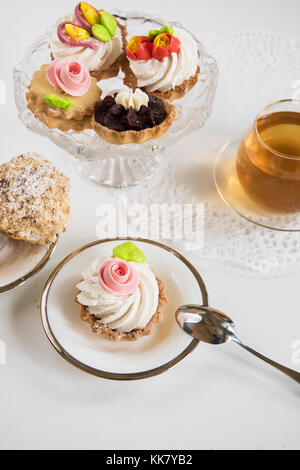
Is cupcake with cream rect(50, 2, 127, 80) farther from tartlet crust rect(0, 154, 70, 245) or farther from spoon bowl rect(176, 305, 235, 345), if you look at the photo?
spoon bowl rect(176, 305, 235, 345)

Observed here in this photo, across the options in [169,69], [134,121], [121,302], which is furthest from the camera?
[169,69]

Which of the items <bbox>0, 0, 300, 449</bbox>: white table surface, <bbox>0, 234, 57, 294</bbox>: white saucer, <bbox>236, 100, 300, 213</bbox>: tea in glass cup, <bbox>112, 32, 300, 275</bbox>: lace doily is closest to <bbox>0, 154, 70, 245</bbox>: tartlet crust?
<bbox>0, 234, 57, 294</bbox>: white saucer

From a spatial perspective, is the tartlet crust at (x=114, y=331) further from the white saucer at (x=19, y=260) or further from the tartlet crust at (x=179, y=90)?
the tartlet crust at (x=179, y=90)

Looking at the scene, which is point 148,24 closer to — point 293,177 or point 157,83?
point 157,83

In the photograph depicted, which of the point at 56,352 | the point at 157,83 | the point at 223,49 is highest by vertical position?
the point at 223,49

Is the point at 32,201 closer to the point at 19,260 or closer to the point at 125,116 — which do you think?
the point at 19,260

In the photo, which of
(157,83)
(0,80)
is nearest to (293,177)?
(157,83)

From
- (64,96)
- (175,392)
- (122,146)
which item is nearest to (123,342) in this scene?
(175,392)

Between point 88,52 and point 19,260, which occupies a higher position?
point 88,52
